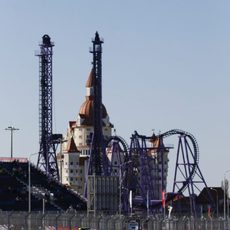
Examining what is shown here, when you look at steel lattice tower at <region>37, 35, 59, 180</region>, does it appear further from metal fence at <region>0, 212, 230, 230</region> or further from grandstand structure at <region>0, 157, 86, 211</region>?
metal fence at <region>0, 212, 230, 230</region>

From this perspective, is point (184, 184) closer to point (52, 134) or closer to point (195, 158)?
point (195, 158)

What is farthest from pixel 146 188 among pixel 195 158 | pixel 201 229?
pixel 201 229

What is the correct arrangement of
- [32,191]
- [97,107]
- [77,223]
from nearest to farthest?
[77,223] < [32,191] < [97,107]

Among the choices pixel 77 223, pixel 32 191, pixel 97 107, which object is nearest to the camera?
pixel 77 223

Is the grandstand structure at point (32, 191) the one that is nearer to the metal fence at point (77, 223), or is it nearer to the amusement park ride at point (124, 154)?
the amusement park ride at point (124, 154)

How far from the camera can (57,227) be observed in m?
59.5

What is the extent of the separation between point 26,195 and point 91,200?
35.6 m

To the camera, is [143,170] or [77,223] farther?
[143,170]

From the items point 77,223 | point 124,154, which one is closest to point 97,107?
point 124,154

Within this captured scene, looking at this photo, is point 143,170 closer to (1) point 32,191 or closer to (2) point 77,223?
(1) point 32,191

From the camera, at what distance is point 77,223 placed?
60.9 metres

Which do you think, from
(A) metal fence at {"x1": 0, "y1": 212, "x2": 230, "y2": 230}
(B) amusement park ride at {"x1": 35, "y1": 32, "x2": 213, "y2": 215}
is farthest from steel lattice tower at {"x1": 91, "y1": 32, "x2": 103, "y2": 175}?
(A) metal fence at {"x1": 0, "y1": 212, "x2": 230, "y2": 230}

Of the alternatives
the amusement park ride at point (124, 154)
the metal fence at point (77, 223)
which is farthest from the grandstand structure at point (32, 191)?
the metal fence at point (77, 223)

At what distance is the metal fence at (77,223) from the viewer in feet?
193
